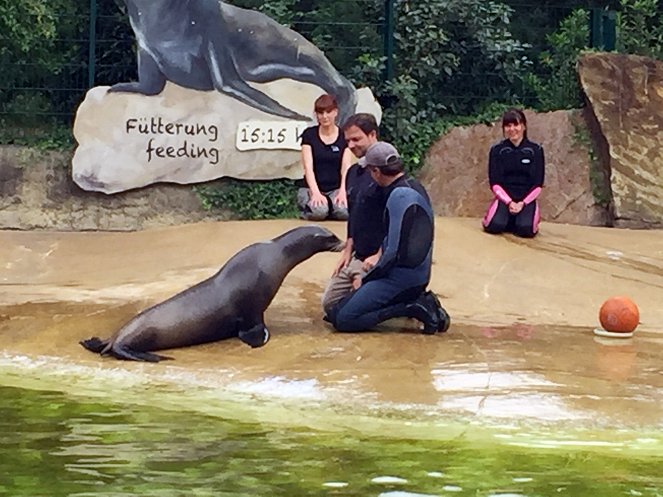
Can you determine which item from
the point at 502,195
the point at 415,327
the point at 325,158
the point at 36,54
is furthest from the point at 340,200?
the point at 36,54

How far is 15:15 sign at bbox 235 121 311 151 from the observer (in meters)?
11.4

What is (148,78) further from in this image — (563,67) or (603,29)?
(603,29)

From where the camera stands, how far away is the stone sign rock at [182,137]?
11.3 m

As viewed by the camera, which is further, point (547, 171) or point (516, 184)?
point (547, 171)

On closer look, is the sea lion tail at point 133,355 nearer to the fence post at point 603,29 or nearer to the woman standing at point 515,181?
the woman standing at point 515,181

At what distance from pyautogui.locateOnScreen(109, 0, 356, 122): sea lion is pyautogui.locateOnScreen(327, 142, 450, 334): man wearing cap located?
15.9 ft

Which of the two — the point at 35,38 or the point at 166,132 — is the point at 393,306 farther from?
the point at 35,38

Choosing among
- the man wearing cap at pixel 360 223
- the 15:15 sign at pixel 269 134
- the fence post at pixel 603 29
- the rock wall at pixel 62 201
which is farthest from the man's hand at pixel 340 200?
the fence post at pixel 603 29

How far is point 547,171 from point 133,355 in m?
6.42

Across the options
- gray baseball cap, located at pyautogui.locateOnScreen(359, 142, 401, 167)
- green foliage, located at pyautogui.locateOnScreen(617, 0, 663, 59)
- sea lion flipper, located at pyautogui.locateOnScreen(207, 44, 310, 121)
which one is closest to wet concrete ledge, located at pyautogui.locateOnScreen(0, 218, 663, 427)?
gray baseball cap, located at pyautogui.locateOnScreen(359, 142, 401, 167)

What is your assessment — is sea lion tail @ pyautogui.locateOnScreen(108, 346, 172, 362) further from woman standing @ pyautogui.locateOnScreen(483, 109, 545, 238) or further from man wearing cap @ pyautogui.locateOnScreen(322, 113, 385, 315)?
woman standing @ pyautogui.locateOnScreen(483, 109, 545, 238)

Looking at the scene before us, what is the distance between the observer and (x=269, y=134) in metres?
11.4

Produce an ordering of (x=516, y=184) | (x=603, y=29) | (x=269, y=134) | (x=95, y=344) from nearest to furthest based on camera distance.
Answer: (x=95, y=344), (x=516, y=184), (x=269, y=134), (x=603, y=29)

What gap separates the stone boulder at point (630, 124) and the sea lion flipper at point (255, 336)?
563cm
